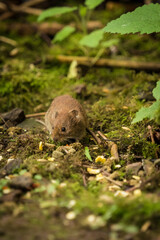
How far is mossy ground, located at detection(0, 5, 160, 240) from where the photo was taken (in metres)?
2.77

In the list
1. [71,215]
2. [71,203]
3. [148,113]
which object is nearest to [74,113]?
[148,113]

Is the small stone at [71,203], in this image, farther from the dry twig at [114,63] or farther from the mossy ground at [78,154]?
the dry twig at [114,63]

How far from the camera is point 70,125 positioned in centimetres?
531

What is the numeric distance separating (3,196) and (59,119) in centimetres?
232

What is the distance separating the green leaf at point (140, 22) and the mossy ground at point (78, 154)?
1.07m

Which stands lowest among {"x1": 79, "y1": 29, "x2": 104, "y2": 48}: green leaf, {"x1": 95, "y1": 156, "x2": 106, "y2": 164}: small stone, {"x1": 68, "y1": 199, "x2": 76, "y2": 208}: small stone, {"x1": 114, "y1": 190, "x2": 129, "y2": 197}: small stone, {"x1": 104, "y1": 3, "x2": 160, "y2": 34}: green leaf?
{"x1": 95, "y1": 156, "x2": 106, "y2": 164}: small stone

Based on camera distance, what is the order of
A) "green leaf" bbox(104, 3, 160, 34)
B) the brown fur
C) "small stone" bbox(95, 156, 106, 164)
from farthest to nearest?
the brown fur, "small stone" bbox(95, 156, 106, 164), "green leaf" bbox(104, 3, 160, 34)

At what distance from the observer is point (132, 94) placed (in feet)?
22.3

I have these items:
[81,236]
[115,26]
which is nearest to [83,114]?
[115,26]

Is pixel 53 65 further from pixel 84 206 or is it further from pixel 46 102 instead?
pixel 84 206

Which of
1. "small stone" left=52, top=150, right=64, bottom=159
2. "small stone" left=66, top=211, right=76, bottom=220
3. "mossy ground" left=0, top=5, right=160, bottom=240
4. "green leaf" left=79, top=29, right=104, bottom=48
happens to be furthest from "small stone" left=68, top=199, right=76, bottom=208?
"green leaf" left=79, top=29, right=104, bottom=48

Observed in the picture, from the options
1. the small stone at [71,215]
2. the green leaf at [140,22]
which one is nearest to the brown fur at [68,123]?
the green leaf at [140,22]

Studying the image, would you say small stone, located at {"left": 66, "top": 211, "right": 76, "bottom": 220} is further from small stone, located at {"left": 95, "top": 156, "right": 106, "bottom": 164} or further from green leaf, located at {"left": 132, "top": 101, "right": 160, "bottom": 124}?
green leaf, located at {"left": 132, "top": 101, "right": 160, "bottom": 124}

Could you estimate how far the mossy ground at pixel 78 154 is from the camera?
2771 mm
